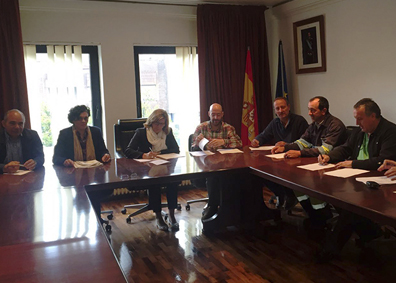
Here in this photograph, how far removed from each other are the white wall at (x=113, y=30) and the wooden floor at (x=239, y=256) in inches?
68.5

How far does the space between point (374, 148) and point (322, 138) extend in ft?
2.28

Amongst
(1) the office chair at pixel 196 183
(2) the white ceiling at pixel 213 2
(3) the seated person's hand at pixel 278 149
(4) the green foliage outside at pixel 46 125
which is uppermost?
(2) the white ceiling at pixel 213 2

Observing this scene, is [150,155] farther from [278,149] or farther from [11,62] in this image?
[11,62]

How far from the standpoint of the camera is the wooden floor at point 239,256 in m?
2.81

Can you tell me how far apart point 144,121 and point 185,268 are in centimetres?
193

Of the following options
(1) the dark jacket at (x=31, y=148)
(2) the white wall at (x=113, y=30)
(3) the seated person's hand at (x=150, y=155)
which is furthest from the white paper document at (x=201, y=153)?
(2) the white wall at (x=113, y=30)

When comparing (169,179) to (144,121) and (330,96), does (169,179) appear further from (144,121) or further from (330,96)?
(330,96)

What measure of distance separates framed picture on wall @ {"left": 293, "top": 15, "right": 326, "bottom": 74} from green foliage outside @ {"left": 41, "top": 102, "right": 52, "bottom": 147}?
3.11 m

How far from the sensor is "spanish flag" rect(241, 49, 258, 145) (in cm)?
550

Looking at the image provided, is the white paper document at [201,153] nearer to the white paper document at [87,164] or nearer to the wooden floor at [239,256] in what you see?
the wooden floor at [239,256]

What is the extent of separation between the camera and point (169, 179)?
9.73 ft

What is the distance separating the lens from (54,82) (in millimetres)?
4820

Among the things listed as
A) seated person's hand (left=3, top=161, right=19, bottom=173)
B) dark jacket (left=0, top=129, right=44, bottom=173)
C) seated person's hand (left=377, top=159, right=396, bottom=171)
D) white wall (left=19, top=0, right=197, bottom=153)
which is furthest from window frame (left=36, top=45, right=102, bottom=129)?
seated person's hand (left=377, top=159, right=396, bottom=171)

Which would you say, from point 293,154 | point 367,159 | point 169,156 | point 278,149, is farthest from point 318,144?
point 169,156
